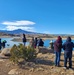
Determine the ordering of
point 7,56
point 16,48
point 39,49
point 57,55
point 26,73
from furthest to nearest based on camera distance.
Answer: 1. point 39,49
2. point 7,56
3. point 16,48
4. point 57,55
5. point 26,73

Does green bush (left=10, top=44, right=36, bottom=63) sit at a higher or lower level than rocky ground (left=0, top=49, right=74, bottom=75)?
higher

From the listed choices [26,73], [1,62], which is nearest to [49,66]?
[26,73]

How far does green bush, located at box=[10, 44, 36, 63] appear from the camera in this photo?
1374cm

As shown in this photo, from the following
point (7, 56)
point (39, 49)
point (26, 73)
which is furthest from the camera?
point (39, 49)

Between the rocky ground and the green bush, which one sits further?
the green bush

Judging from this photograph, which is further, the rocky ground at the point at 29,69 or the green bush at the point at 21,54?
the green bush at the point at 21,54

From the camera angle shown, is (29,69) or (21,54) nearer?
(29,69)

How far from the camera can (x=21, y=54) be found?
46.2ft

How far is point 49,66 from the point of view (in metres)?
13.3

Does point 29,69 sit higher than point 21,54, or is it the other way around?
point 21,54

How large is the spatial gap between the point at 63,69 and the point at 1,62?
13.8 ft

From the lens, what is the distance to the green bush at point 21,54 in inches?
541

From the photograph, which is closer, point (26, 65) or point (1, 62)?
point (26, 65)

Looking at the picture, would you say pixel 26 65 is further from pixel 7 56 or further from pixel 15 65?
pixel 7 56
